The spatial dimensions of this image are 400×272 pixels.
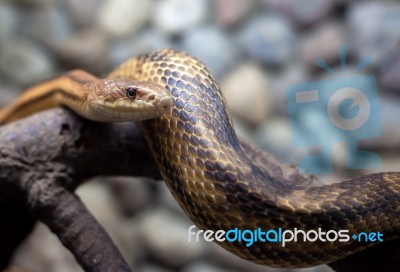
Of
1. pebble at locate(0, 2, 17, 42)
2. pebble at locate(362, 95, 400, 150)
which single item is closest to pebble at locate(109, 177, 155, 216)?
pebble at locate(0, 2, 17, 42)

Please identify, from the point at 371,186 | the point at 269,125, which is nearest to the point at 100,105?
the point at 371,186

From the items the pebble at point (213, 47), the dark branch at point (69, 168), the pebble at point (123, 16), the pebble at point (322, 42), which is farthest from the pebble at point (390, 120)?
the pebble at point (123, 16)

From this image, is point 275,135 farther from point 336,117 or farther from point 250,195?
point 250,195

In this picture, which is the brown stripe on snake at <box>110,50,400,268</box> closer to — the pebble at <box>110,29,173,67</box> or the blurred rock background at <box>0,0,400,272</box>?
the blurred rock background at <box>0,0,400,272</box>

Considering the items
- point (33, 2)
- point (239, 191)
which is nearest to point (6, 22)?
point (33, 2)

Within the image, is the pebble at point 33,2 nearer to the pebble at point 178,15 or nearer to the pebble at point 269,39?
the pebble at point 178,15

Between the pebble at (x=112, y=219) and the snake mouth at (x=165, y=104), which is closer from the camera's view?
the snake mouth at (x=165, y=104)

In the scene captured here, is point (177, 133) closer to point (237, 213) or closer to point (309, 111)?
point (237, 213)
